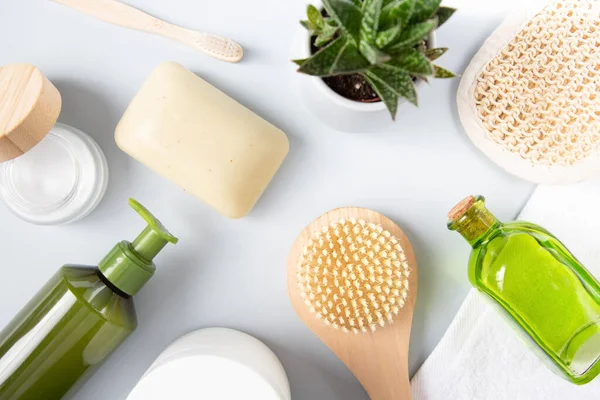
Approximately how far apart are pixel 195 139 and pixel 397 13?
233mm

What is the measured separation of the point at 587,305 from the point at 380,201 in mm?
216

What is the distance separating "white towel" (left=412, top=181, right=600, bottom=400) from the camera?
1.78 feet

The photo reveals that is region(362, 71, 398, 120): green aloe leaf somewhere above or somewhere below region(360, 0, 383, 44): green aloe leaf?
below

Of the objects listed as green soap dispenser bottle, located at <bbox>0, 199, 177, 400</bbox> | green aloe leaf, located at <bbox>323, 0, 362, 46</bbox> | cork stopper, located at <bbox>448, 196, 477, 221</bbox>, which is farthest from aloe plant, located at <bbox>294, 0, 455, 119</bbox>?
green soap dispenser bottle, located at <bbox>0, 199, 177, 400</bbox>

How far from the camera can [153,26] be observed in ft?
1.75

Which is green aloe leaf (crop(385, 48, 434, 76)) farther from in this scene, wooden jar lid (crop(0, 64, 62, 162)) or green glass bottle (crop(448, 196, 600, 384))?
wooden jar lid (crop(0, 64, 62, 162))

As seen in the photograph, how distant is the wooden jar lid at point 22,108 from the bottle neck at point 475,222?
38 centimetres

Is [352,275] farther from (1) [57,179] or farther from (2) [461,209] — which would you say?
(1) [57,179]

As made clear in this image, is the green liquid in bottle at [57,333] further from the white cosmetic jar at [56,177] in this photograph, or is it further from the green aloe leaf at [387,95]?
the green aloe leaf at [387,95]

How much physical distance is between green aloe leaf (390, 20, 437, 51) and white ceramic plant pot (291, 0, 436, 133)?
0.07 m

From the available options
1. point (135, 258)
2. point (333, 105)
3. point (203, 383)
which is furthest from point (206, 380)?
point (333, 105)

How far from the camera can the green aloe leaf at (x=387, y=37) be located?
1.10ft

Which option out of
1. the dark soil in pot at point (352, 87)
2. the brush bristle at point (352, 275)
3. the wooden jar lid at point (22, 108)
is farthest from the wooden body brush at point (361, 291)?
the wooden jar lid at point (22, 108)

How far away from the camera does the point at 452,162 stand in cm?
56
